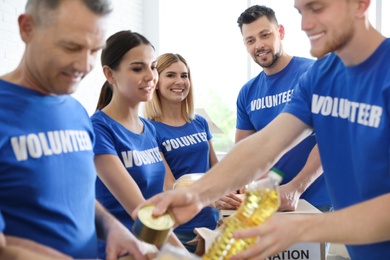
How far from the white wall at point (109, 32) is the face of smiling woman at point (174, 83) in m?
1.53

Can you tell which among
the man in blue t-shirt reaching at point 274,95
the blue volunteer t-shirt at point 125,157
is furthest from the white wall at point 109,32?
the blue volunteer t-shirt at point 125,157

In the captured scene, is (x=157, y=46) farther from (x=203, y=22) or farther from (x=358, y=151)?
(x=358, y=151)

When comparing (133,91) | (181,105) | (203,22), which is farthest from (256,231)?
(203,22)

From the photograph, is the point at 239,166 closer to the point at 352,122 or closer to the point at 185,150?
the point at 352,122

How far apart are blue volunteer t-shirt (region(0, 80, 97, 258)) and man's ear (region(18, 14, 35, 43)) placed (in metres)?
0.13

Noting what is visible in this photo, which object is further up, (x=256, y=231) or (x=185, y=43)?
(x=185, y=43)

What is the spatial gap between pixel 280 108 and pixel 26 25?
1.65 meters

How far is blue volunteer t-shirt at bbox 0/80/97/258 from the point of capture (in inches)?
40.6

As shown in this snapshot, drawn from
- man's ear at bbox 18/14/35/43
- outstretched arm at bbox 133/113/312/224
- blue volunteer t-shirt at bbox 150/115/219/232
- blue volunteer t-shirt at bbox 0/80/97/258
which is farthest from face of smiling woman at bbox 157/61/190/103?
man's ear at bbox 18/14/35/43

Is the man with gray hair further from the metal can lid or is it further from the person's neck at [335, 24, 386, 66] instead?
the person's neck at [335, 24, 386, 66]

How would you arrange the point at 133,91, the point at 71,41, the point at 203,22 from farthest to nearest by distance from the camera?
the point at 203,22 → the point at 133,91 → the point at 71,41

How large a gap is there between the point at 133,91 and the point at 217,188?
813 millimetres

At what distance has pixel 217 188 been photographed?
1.29 metres

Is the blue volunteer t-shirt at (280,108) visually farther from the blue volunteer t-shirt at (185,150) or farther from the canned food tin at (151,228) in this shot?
the canned food tin at (151,228)
